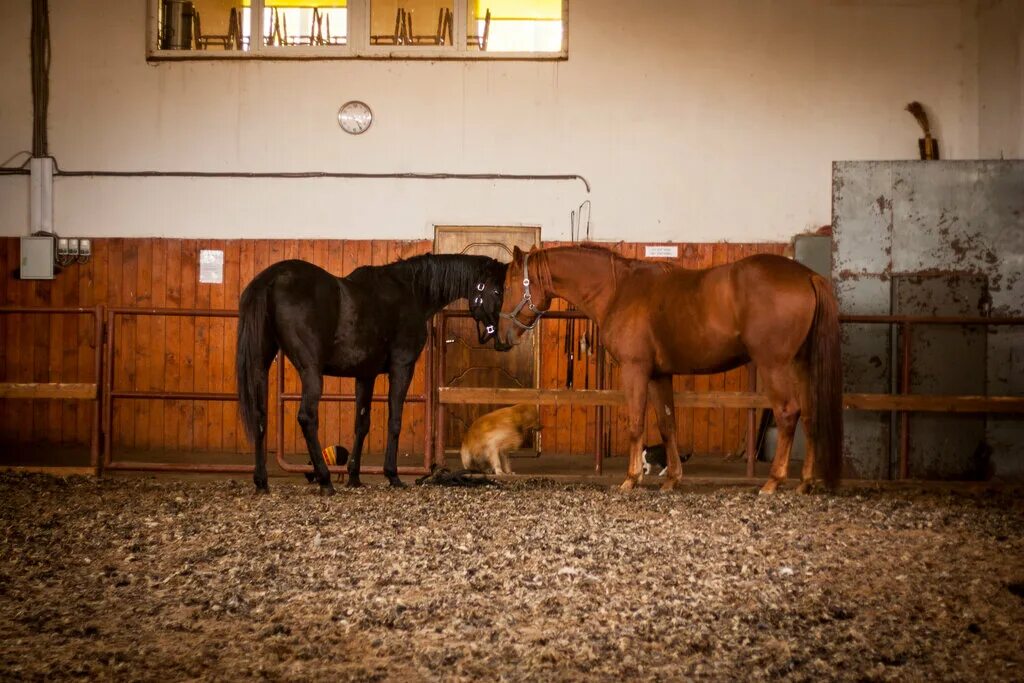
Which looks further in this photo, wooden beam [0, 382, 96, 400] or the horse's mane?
wooden beam [0, 382, 96, 400]

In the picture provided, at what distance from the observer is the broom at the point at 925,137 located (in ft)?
32.1

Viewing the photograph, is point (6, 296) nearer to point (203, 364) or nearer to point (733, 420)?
point (203, 364)

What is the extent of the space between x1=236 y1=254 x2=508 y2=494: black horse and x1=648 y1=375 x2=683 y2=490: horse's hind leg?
44.9 inches

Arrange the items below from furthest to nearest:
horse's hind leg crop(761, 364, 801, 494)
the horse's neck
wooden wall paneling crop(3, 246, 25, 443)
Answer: wooden wall paneling crop(3, 246, 25, 443)
the horse's neck
horse's hind leg crop(761, 364, 801, 494)

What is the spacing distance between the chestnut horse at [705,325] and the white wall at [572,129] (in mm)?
3337

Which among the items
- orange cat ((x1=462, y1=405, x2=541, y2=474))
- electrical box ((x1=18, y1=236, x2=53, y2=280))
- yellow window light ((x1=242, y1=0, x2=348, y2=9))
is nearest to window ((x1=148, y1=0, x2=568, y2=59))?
yellow window light ((x1=242, y1=0, x2=348, y2=9))

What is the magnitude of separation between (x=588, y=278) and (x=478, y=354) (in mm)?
3525

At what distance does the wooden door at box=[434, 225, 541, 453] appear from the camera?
10.1 m

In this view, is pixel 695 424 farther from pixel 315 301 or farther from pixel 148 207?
pixel 148 207

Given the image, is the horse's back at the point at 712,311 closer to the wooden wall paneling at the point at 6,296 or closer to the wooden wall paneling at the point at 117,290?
the wooden wall paneling at the point at 117,290

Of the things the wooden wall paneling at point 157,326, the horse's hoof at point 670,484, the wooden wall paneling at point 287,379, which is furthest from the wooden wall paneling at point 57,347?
the horse's hoof at point 670,484

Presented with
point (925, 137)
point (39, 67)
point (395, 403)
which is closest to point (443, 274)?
point (395, 403)

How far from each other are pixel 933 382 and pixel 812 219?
2773mm

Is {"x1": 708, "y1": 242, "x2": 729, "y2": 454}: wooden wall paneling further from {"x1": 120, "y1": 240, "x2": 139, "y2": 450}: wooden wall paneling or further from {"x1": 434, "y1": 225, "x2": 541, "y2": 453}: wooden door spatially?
{"x1": 120, "y1": 240, "x2": 139, "y2": 450}: wooden wall paneling
